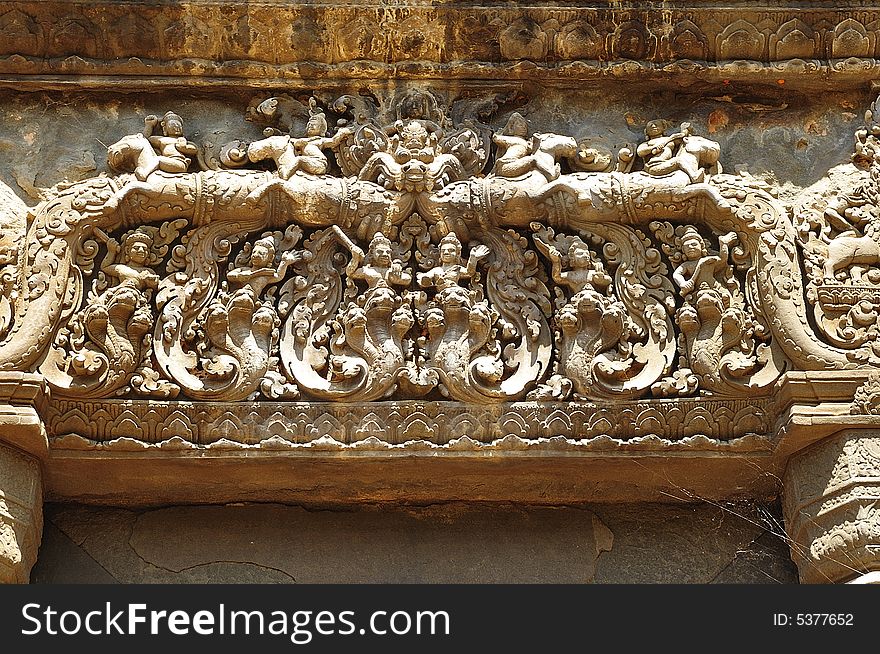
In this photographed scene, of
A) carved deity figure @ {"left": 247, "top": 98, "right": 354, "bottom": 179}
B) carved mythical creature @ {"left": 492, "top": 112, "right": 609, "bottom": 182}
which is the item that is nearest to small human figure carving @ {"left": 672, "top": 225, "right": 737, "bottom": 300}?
carved mythical creature @ {"left": 492, "top": 112, "right": 609, "bottom": 182}

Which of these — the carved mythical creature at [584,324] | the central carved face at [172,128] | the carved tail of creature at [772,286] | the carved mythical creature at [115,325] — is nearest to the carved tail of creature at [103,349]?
the carved mythical creature at [115,325]

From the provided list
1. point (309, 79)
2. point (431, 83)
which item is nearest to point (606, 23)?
point (431, 83)

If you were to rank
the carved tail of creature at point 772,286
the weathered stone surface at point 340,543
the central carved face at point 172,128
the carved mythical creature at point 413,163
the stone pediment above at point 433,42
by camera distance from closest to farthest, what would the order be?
the carved tail of creature at point 772,286, the weathered stone surface at point 340,543, the carved mythical creature at point 413,163, the central carved face at point 172,128, the stone pediment above at point 433,42

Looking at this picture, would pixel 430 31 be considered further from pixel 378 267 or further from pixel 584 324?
pixel 584 324

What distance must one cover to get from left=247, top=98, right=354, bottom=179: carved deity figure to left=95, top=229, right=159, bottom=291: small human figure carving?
0.56 m

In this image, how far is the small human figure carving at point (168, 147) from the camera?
5805 mm

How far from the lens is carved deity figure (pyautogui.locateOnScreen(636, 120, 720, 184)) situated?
19.1ft

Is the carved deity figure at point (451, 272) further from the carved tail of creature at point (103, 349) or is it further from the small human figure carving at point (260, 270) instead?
the carved tail of creature at point (103, 349)

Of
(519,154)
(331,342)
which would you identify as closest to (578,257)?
(519,154)

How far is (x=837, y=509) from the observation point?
5.19m

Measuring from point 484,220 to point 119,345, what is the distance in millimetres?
A: 1480

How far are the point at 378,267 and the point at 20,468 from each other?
1520 millimetres

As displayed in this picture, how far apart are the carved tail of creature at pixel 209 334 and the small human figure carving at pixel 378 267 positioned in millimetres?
373

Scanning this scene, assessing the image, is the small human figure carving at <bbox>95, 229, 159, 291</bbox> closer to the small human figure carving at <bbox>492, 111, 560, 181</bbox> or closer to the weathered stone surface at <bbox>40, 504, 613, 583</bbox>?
the weathered stone surface at <bbox>40, 504, 613, 583</bbox>
